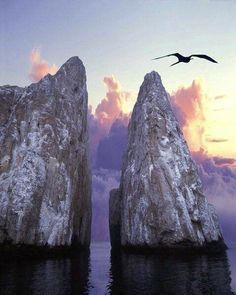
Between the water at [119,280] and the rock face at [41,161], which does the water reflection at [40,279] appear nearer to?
the water at [119,280]

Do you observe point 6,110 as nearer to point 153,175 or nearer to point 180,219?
point 153,175

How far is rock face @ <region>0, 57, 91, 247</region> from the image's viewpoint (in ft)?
142

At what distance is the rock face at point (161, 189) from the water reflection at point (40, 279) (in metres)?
21.1

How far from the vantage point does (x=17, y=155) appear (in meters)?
48.1

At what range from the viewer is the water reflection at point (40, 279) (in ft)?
71.6

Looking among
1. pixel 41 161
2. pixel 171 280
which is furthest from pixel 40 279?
pixel 41 161

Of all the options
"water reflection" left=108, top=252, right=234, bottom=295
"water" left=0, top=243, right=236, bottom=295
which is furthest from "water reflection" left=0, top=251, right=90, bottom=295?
"water reflection" left=108, top=252, right=234, bottom=295

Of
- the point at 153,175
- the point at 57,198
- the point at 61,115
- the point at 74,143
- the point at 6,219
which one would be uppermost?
the point at 61,115

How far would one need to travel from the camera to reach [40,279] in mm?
25656

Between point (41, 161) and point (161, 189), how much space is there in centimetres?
1938

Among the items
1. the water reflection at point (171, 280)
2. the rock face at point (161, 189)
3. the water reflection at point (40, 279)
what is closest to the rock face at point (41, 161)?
the water reflection at point (40, 279)

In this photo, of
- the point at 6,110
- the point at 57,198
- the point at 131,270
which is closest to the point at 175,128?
the point at 57,198

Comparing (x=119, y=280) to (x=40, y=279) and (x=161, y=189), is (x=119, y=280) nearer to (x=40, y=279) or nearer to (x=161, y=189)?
(x=40, y=279)

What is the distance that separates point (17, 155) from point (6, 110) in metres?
11.9
